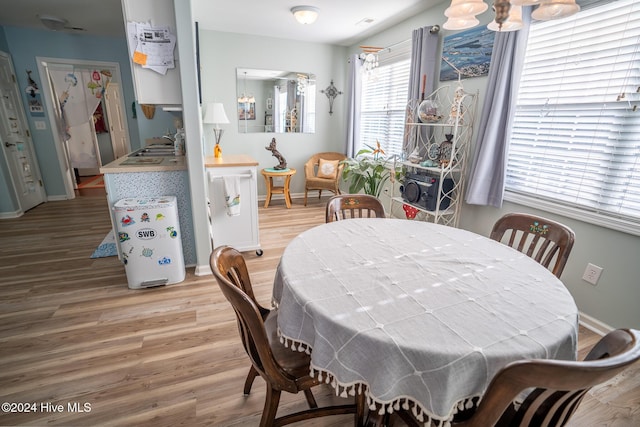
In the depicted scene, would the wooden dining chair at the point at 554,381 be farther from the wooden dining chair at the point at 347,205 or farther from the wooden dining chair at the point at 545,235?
the wooden dining chair at the point at 347,205

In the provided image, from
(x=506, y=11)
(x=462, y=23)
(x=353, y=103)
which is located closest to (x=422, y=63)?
(x=353, y=103)

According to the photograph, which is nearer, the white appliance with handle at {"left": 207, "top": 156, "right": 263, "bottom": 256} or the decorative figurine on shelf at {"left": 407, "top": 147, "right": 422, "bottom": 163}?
the white appliance with handle at {"left": 207, "top": 156, "right": 263, "bottom": 256}

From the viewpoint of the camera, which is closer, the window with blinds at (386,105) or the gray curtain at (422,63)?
the gray curtain at (422,63)

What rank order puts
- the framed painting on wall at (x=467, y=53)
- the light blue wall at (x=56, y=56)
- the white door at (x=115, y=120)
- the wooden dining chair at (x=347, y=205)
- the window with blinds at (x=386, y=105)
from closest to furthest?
the wooden dining chair at (x=347, y=205) < the framed painting on wall at (x=467, y=53) < the window with blinds at (x=386, y=105) < the light blue wall at (x=56, y=56) < the white door at (x=115, y=120)

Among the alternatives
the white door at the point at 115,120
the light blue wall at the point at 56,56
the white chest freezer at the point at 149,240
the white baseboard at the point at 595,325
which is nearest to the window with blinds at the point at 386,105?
the white baseboard at the point at 595,325

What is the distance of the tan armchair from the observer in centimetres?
453

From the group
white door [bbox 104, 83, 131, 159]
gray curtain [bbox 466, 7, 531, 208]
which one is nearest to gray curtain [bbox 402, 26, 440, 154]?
gray curtain [bbox 466, 7, 531, 208]

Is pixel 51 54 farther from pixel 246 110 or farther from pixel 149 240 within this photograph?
pixel 149 240

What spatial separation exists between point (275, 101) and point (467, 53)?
279 cm

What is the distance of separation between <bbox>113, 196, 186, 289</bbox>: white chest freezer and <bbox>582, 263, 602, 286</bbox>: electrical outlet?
2.91 metres

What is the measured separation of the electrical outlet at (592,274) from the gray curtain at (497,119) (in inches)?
27.6

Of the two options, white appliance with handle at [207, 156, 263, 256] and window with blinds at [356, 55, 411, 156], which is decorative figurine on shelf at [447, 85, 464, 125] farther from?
white appliance with handle at [207, 156, 263, 256]

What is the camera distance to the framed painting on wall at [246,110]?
4504mm

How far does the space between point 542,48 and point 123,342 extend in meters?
3.40
